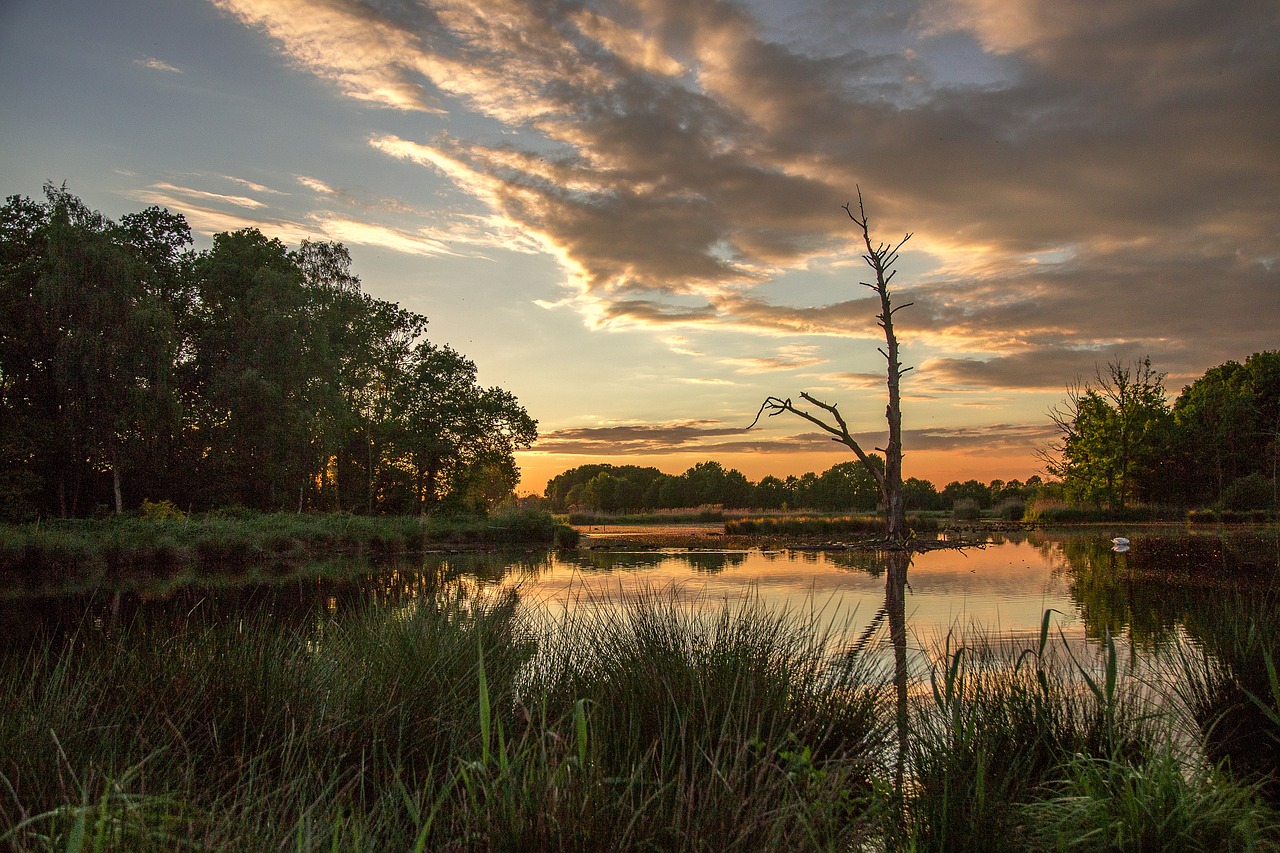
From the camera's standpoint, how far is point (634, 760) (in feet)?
11.6

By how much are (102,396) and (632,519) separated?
1257 inches

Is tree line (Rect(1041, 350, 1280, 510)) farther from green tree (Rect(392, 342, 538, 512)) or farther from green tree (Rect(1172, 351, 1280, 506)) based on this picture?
green tree (Rect(392, 342, 538, 512))

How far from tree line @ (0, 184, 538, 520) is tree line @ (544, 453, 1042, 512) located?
110 ft

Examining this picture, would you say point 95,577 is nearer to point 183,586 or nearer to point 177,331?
point 183,586

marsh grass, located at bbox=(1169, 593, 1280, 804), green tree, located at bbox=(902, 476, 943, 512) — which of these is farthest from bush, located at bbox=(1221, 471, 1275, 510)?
marsh grass, located at bbox=(1169, 593, 1280, 804)

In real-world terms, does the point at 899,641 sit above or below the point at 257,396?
below

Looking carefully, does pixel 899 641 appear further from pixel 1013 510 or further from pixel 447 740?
pixel 1013 510

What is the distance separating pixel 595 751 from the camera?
111 inches

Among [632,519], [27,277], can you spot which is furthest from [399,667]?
[632,519]

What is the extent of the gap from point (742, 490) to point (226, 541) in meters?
73.4

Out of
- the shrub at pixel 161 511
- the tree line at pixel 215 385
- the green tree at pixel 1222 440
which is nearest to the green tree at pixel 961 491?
the green tree at pixel 1222 440

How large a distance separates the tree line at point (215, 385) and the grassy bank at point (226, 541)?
418 cm

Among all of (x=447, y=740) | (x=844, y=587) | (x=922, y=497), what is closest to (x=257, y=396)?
(x=844, y=587)

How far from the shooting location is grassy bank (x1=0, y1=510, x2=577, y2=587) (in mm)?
19328
